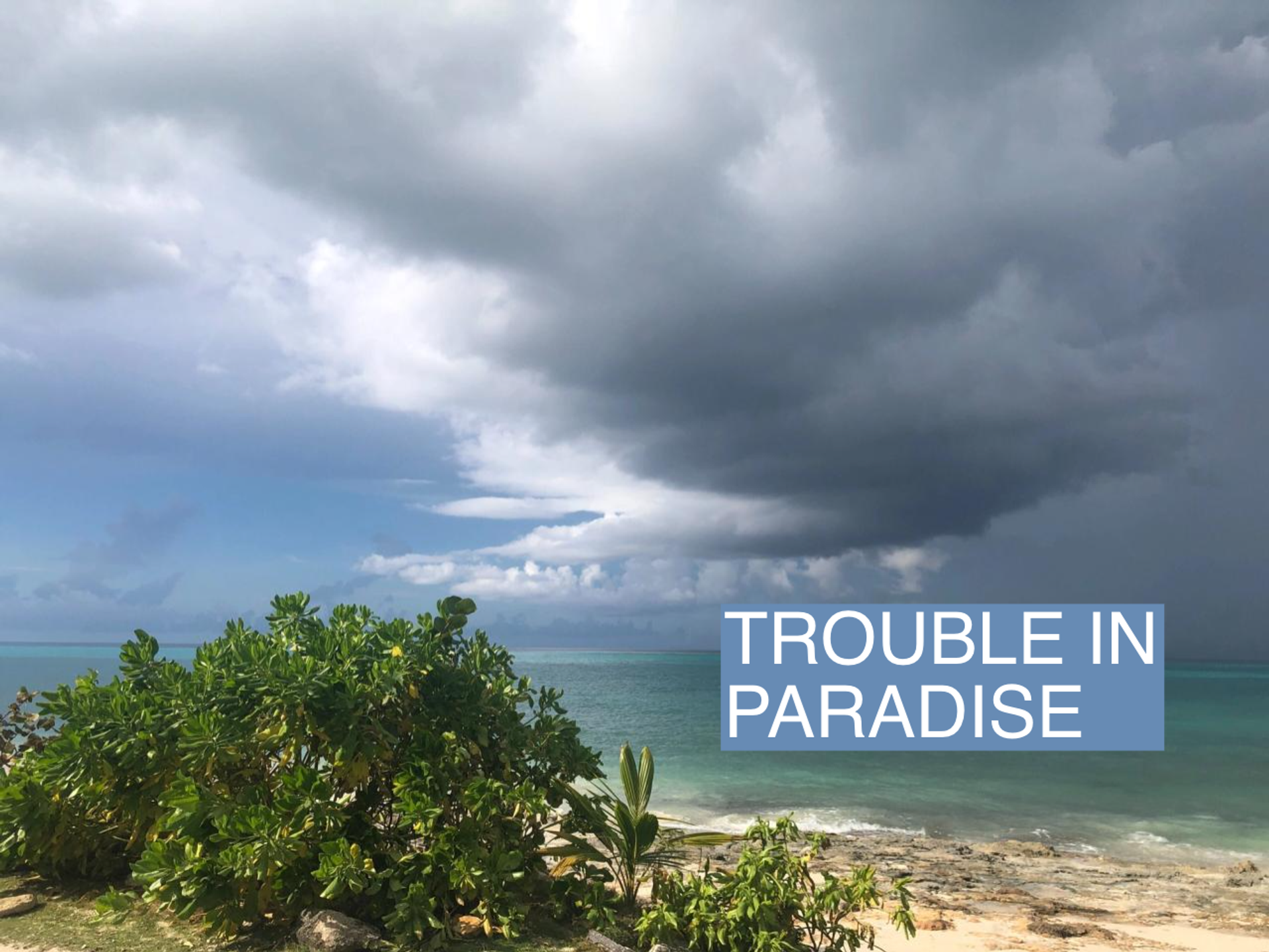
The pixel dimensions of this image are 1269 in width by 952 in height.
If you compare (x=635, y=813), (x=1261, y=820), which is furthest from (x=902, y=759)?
(x=635, y=813)

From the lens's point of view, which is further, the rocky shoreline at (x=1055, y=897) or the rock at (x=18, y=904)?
the rocky shoreline at (x=1055, y=897)

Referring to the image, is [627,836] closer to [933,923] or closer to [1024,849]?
[933,923]

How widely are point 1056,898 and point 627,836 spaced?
895 cm

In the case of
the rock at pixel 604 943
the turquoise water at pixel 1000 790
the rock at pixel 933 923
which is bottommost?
the turquoise water at pixel 1000 790

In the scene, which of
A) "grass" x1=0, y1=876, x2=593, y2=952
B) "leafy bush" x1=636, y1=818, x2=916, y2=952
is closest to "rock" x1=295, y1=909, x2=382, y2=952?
"grass" x1=0, y1=876, x2=593, y2=952

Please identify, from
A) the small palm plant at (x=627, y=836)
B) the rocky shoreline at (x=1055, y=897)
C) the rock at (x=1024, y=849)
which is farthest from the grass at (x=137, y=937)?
the rock at (x=1024, y=849)

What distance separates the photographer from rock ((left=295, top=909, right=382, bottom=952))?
19.1 feet

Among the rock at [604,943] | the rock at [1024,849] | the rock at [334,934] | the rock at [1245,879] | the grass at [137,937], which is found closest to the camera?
the rock at [334,934]

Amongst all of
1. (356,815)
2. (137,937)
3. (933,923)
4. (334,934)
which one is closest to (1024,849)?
(933,923)

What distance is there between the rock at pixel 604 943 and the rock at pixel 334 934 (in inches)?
60.6

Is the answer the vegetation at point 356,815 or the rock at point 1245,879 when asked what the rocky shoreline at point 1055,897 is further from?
the vegetation at point 356,815

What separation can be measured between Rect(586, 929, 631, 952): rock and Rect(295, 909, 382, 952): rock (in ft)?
5.05

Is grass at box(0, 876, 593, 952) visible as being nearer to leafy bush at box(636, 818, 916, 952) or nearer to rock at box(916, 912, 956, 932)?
leafy bush at box(636, 818, 916, 952)

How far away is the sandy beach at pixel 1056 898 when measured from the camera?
9938 mm
